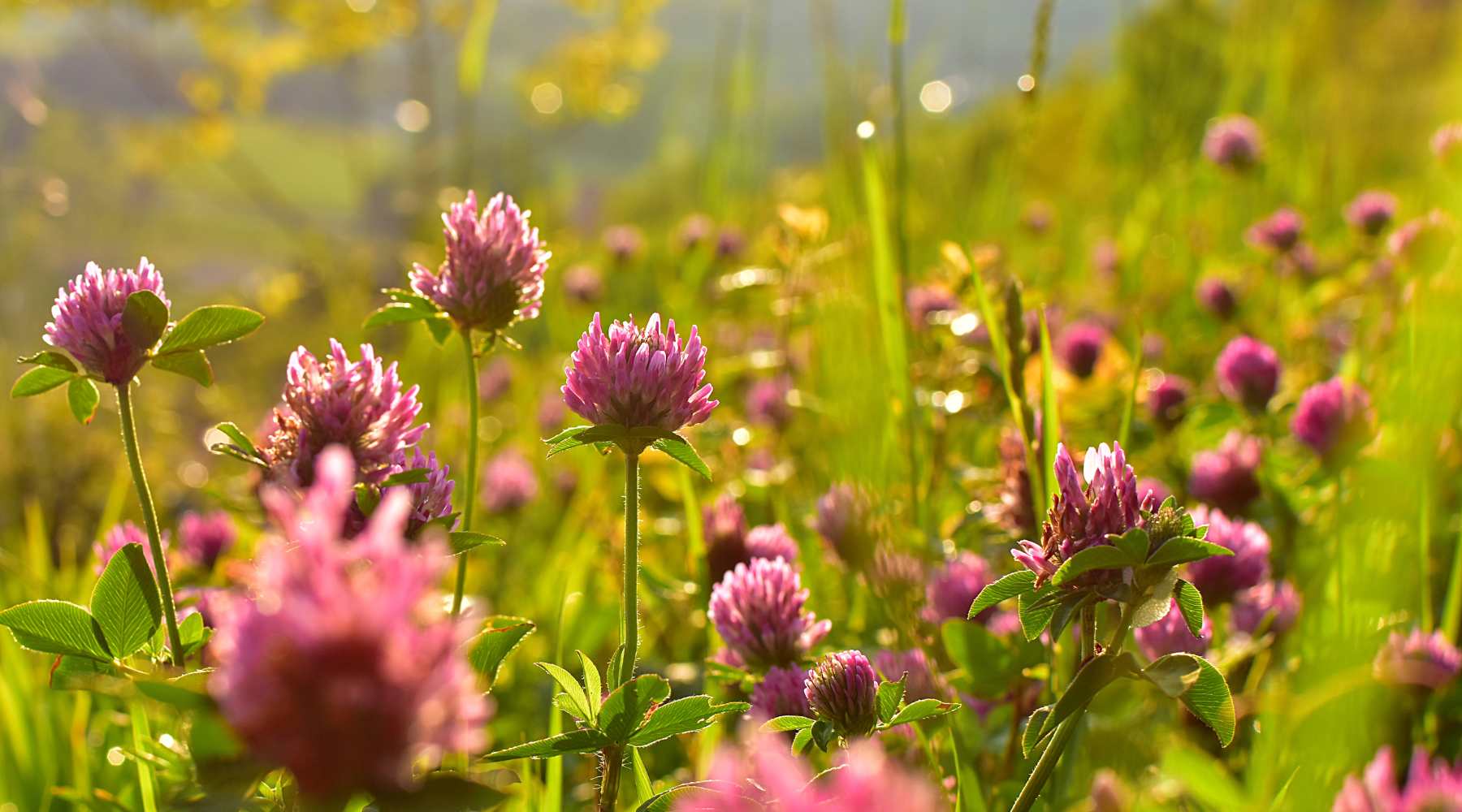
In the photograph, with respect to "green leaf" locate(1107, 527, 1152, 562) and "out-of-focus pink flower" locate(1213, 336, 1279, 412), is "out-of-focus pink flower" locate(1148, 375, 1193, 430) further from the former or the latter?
"green leaf" locate(1107, 527, 1152, 562)

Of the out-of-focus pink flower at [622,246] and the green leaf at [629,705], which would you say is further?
the out-of-focus pink flower at [622,246]

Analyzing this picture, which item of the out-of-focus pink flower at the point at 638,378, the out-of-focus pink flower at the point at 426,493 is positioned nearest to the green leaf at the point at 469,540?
the out-of-focus pink flower at the point at 426,493

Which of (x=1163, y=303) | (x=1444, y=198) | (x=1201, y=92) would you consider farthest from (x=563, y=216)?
(x=1444, y=198)

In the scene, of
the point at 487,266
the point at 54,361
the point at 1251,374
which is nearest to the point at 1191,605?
the point at 487,266

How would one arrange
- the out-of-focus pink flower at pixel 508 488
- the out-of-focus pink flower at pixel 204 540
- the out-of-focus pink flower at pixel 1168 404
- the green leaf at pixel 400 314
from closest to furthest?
the green leaf at pixel 400 314 < the out-of-focus pink flower at pixel 204 540 < the out-of-focus pink flower at pixel 1168 404 < the out-of-focus pink flower at pixel 508 488

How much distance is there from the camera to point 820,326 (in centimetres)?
203

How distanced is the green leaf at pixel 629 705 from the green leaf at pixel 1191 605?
38 centimetres

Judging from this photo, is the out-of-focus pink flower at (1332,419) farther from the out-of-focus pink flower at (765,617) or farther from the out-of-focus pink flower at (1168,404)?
the out-of-focus pink flower at (765,617)

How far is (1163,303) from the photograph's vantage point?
9.86 ft

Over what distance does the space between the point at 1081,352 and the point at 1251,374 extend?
381 millimetres

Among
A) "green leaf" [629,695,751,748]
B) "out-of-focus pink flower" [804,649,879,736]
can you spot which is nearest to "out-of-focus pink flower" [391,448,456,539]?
"green leaf" [629,695,751,748]

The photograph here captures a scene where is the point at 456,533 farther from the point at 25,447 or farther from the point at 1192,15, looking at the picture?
the point at 1192,15

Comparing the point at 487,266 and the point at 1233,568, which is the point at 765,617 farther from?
the point at 1233,568

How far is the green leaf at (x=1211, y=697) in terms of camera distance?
775mm
